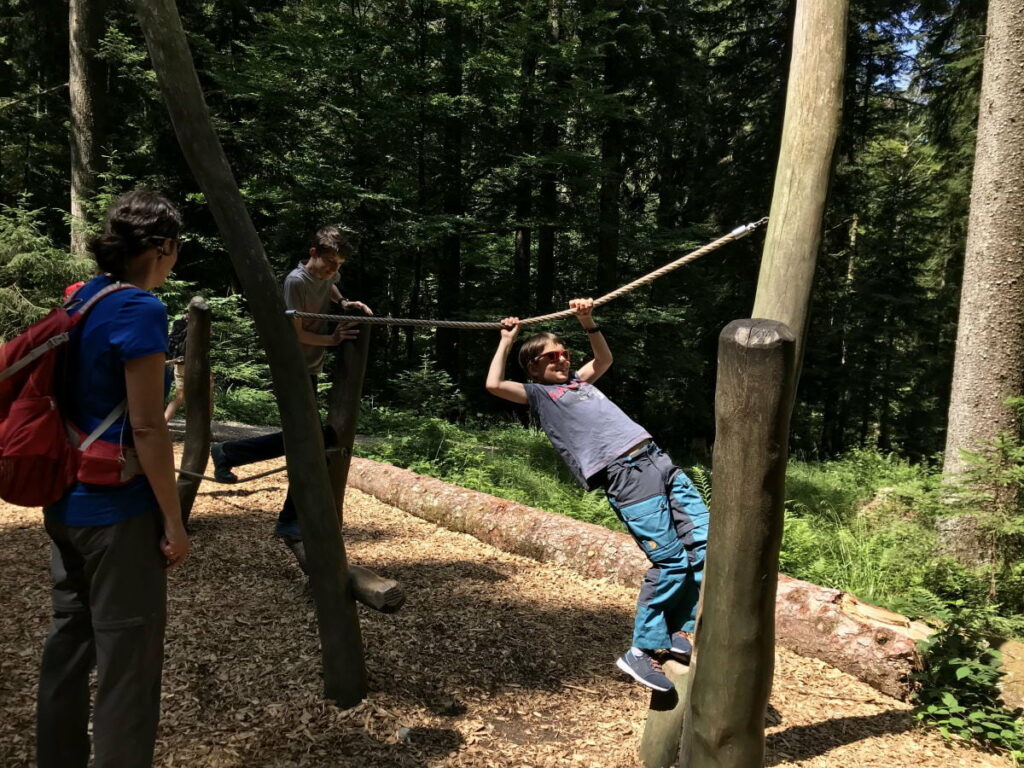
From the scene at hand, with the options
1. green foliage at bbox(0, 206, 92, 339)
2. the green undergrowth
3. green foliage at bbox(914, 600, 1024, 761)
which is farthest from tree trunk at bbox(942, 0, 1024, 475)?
green foliage at bbox(0, 206, 92, 339)

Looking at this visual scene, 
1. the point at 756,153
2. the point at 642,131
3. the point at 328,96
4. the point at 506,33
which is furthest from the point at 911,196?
the point at 328,96

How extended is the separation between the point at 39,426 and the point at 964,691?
4.33 m

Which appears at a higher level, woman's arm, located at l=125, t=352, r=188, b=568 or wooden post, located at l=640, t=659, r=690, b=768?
woman's arm, located at l=125, t=352, r=188, b=568

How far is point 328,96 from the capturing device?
1402 cm

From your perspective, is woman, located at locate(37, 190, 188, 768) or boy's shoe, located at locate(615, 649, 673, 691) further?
boy's shoe, located at locate(615, 649, 673, 691)

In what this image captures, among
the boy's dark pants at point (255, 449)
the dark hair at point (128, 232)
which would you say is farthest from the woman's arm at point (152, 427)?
the boy's dark pants at point (255, 449)

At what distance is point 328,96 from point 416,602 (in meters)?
12.3

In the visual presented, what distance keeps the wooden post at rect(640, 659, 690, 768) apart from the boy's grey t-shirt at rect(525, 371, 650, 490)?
0.87m

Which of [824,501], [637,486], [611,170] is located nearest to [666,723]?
[637,486]

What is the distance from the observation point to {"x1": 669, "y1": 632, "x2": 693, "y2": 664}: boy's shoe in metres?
2.95

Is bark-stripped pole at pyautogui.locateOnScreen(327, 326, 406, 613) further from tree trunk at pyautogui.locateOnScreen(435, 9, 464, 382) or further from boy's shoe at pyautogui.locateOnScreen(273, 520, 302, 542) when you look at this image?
tree trunk at pyautogui.locateOnScreen(435, 9, 464, 382)

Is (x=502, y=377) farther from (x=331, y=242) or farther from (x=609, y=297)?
(x=331, y=242)

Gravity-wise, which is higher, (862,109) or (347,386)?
(862,109)

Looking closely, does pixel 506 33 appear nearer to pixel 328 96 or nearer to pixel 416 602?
pixel 328 96
